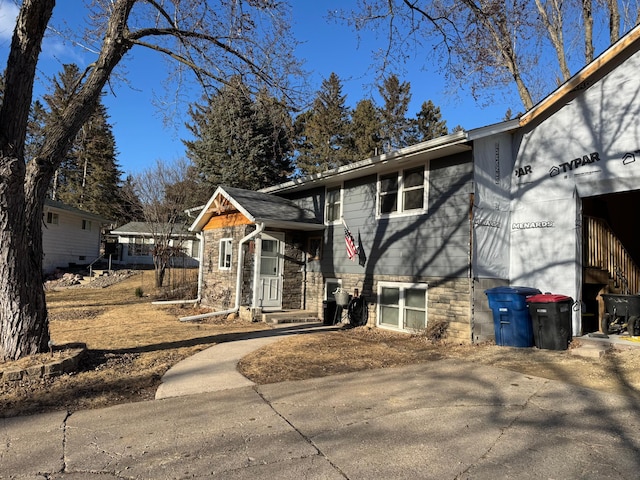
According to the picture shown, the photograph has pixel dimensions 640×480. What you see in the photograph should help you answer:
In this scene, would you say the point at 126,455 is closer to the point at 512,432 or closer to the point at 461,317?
the point at 512,432

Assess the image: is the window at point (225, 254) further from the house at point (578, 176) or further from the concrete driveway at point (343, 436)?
the concrete driveway at point (343, 436)

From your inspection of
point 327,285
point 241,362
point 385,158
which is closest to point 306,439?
point 241,362

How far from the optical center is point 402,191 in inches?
436

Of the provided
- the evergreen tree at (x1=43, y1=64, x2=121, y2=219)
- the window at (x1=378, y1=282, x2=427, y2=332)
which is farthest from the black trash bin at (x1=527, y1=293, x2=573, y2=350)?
the evergreen tree at (x1=43, y1=64, x2=121, y2=219)

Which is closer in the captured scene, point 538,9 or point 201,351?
point 201,351

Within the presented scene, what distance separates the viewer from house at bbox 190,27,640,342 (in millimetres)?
8562

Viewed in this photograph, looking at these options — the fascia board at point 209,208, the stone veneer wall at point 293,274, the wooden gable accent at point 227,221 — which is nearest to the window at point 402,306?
the stone veneer wall at point 293,274

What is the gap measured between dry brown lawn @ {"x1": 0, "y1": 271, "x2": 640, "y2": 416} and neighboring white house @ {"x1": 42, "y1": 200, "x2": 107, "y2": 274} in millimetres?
14366

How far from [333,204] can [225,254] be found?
4150 millimetres

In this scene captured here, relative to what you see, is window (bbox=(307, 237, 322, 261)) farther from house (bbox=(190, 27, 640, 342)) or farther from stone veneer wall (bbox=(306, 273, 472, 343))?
stone veneer wall (bbox=(306, 273, 472, 343))

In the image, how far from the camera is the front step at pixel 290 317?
12.5 meters

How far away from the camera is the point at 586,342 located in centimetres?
819

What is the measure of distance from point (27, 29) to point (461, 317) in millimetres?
8866

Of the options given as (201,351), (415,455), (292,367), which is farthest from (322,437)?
(201,351)
